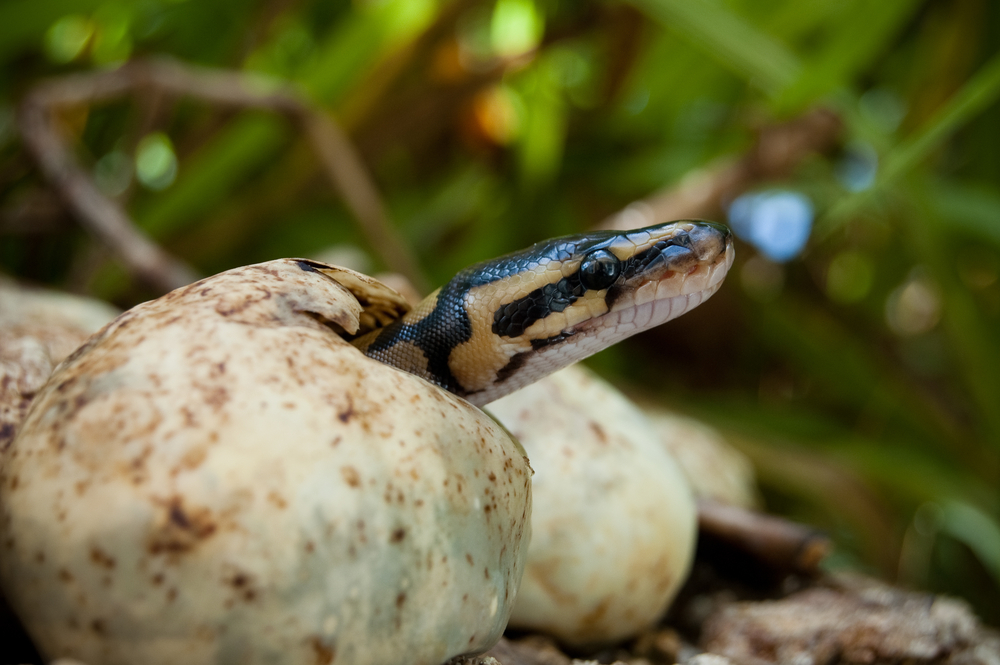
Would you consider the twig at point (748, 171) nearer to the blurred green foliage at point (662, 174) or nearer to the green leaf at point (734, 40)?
the blurred green foliage at point (662, 174)

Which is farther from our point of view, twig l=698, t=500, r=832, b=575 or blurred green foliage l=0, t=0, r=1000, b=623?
blurred green foliage l=0, t=0, r=1000, b=623

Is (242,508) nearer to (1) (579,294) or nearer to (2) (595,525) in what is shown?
(1) (579,294)

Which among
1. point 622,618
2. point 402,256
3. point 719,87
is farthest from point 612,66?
point 622,618

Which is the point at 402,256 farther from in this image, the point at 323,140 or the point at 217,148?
the point at 217,148

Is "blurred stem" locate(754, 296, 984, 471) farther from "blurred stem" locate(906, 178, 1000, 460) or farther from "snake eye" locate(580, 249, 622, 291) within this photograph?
"snake eye" locate(580, 249, 622, 291)

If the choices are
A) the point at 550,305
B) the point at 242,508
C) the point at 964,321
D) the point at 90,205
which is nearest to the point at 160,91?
the point at 90,205

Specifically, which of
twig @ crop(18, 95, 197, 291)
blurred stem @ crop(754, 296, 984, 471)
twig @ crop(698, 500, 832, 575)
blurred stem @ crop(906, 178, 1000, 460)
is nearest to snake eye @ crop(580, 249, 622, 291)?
twig @ crop(698, 500, 832, 575)

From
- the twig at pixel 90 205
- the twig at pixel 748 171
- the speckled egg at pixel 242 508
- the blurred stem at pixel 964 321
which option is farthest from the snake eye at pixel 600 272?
the blurred stem at pixel 964 321
